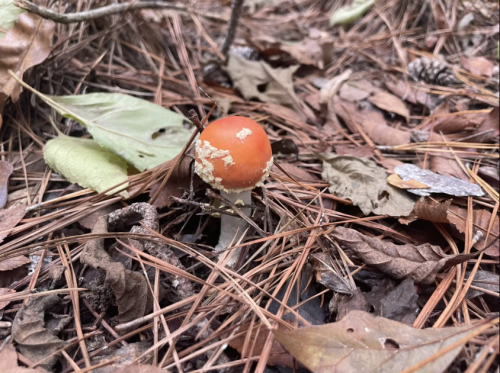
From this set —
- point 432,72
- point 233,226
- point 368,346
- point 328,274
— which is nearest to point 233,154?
point 233,226

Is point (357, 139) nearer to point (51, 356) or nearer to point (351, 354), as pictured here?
point (351, 354)

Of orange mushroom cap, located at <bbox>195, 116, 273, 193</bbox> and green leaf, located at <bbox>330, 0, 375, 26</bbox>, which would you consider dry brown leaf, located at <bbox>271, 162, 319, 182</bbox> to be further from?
green leaf, located at <bbox>330, 0, 375, 26</bbox>

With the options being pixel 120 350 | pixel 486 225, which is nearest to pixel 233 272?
pixel 120 350

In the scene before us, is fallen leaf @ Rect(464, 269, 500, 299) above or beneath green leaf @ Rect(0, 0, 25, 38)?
beneath

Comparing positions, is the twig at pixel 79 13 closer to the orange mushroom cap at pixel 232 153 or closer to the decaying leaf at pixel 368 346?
the orange mushroom cap at pixel 232 153

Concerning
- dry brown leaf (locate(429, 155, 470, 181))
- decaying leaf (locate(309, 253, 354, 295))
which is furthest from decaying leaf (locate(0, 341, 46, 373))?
dry brown leaf (locate(429, 155, 470, 181))
